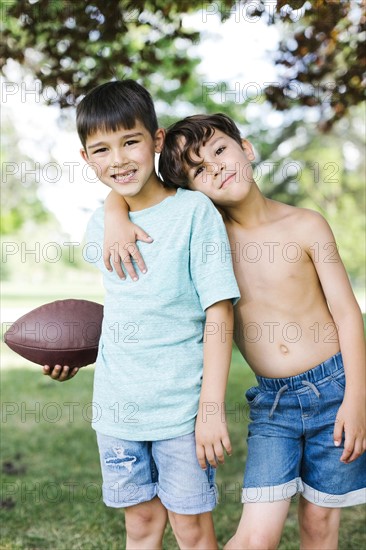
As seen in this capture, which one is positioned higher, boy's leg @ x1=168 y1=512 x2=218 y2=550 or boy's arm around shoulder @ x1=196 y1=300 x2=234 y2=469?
boy's arm around shoulder @ x1=196 y1=300 x2=234 y2=469

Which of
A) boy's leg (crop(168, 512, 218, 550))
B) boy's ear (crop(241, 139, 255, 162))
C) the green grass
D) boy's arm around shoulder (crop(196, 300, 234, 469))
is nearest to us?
boy's arm around shoulder (crop(196, 300, 234, 469))

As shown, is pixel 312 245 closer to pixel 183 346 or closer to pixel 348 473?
pixel 183 346

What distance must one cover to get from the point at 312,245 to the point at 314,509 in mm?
837

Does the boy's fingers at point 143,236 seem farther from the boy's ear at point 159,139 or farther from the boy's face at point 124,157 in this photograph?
the boy's ear at point 159,139

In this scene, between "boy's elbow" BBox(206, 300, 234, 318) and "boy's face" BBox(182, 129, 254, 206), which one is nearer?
"boy's elbow" BBox(206, 300, 234, 318)

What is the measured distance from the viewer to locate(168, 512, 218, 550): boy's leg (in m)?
2.04

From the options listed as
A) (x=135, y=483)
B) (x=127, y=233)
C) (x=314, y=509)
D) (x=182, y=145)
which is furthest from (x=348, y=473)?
(x=182, y=145)

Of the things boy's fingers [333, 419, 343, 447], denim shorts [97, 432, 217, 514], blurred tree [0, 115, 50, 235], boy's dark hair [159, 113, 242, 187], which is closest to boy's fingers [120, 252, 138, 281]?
boy's dark hair [159, 113, 242, 187]

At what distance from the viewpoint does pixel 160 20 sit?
12.8ft

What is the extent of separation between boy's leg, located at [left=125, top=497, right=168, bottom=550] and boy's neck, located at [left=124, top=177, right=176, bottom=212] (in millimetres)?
911

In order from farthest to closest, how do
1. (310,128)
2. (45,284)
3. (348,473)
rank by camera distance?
(45,284) < (310,128) < (348,473)

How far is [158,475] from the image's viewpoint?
83.3 inches

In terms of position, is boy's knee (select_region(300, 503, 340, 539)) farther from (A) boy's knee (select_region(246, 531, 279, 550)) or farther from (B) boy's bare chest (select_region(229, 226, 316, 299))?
(B) boy's bare chest (select_region(229, 226, 316, 299))

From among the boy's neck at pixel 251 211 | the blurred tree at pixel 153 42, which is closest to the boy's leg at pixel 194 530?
the boy's neck at pixel 251 211
